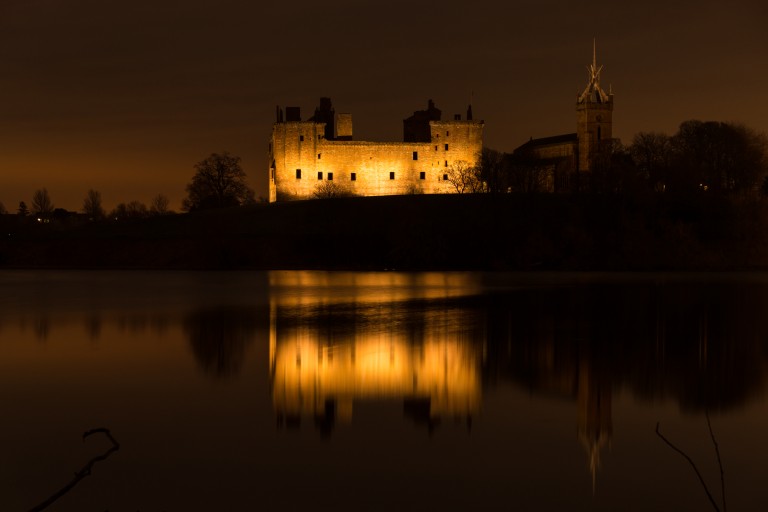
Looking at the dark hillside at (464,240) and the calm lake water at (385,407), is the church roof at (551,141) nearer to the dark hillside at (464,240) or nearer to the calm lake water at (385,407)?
the dark hillside at (464,240)

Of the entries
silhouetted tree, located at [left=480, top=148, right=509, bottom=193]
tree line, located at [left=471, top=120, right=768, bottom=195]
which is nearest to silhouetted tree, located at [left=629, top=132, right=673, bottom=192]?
tree line, located at [left=471, top=120, right=768, bottom=195]

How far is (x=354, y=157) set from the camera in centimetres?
6662

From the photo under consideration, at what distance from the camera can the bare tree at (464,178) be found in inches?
2479

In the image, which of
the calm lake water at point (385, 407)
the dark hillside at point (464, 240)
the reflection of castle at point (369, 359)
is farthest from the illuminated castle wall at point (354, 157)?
the calm lake water at point (385, 407)

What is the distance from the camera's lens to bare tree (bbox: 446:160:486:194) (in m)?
63.0

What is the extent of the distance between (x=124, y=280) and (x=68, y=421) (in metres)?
25.8

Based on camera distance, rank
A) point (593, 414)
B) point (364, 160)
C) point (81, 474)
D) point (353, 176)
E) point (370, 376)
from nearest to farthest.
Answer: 1. point (81, 474)
2. point (593, 414)
3. point (370, 376)
4. point (353, 176)
5. point (364, 160)

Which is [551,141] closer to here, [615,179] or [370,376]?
[615,179]

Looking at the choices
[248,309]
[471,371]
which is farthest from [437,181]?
[471,371]

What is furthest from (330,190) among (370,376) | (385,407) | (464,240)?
(385,407)

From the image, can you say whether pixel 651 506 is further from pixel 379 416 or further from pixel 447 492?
pixel 379 416

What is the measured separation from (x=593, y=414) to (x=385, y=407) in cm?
219

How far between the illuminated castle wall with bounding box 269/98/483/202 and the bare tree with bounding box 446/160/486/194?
289 millimetres

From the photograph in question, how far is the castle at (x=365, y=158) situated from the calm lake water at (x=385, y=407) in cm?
4451
